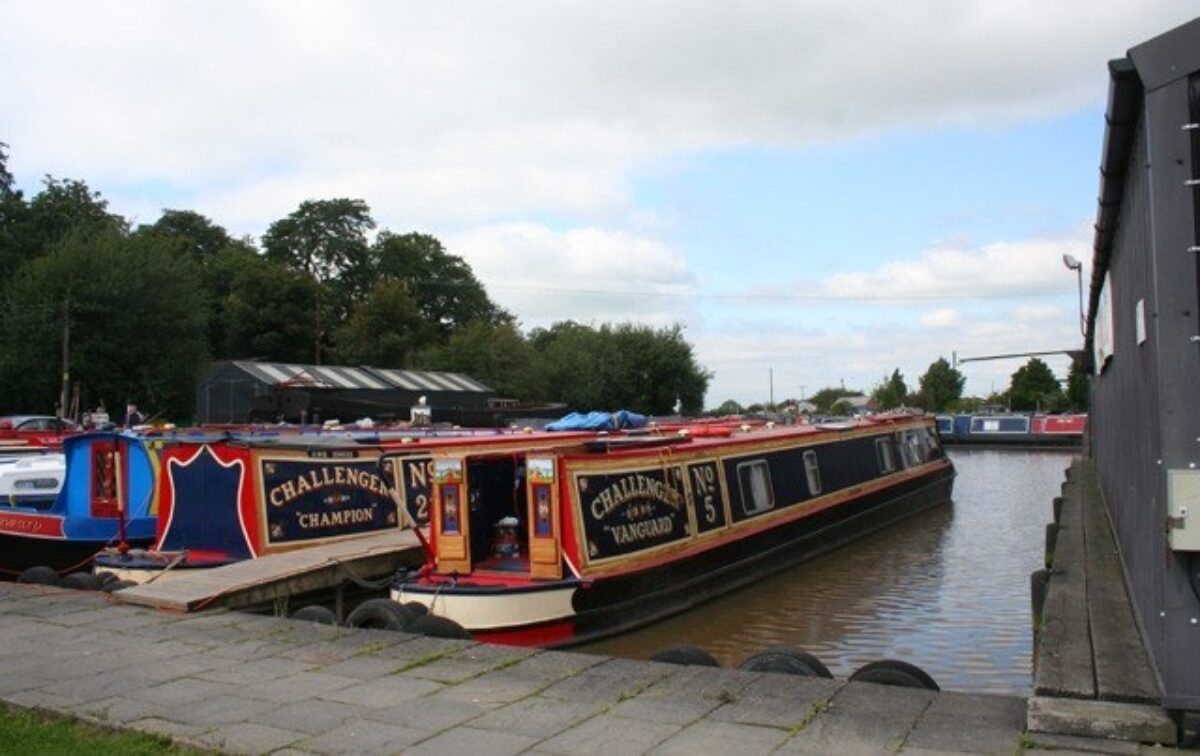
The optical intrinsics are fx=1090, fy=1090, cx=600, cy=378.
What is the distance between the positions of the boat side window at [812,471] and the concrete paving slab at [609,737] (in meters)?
11.2

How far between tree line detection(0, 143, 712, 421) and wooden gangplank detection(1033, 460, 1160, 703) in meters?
32.9

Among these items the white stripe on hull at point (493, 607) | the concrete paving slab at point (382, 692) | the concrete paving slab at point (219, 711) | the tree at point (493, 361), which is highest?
the tree at point (493, 361)

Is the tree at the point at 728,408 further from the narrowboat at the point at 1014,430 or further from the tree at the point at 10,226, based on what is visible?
the tree at the point at 10,226

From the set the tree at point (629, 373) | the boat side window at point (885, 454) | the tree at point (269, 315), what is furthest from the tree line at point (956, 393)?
the boat side window at point (885, 454)

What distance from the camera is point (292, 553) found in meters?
10.5

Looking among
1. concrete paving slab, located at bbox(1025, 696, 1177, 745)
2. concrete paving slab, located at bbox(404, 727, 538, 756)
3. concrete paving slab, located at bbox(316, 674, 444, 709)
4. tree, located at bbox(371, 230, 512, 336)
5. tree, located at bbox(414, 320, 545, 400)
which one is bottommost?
concrete paving slab, located at bbox(404, 727, 538, 756)

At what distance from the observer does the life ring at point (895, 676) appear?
5301mm

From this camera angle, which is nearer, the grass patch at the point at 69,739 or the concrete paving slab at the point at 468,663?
the grass patch at the point at 69,739

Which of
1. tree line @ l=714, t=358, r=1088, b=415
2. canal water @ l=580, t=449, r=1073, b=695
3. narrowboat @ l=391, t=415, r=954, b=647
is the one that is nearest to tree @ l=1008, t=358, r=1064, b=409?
tree line @ l=714, t=358, r=1088, b=415

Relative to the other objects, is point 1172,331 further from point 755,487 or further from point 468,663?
point 755,487

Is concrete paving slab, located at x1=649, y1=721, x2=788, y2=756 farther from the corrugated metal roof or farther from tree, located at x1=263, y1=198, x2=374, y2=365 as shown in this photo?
tree, located at x1=263, y1=198, x2=374, y2=365

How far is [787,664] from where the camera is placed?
5.64 metres

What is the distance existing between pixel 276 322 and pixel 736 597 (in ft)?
185

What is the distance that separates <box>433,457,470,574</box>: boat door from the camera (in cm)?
980
